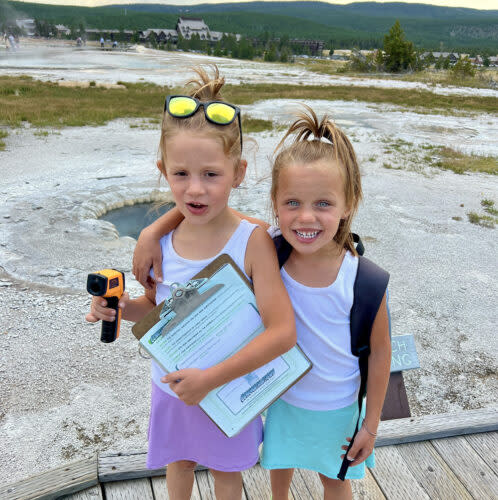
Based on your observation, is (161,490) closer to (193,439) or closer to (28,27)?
(193,439)

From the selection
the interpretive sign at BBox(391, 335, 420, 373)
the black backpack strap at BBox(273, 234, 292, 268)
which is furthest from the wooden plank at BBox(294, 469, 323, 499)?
the black backpack strap at BBox(273, 234, 292, 268)

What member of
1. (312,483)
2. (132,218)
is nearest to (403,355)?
(312,483)

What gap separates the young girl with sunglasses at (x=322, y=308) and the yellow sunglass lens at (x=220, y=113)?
0.19 m

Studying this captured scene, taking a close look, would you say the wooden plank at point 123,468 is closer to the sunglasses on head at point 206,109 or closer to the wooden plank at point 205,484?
the wooden plank at point 205,484

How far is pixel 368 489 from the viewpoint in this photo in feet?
6.59

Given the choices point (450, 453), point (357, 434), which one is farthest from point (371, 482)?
point (357, 434)

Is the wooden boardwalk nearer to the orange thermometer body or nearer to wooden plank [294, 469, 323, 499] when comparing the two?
wooden plank [294, 469, 323, 499]

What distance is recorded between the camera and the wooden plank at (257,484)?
1986mm

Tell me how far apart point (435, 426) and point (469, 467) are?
0.76ft

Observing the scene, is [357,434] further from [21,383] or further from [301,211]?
[21,383]

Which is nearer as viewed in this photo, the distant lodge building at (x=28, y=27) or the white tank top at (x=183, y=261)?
the white tank top at (x=183, y=261)

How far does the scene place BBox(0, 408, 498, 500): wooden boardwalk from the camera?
1.96 meters

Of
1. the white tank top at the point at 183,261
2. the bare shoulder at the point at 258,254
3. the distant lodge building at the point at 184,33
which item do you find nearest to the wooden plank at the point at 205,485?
the white tank top at the point at 183,261

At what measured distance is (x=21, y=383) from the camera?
125 inches
